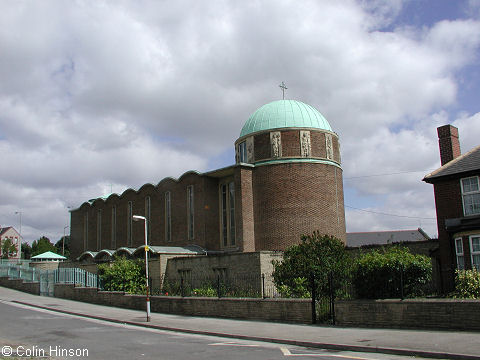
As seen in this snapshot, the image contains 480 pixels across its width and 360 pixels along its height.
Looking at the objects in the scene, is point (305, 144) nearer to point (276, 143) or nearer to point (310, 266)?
point (276, 143)

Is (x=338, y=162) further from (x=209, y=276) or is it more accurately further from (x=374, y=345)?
(x=374, y=345)

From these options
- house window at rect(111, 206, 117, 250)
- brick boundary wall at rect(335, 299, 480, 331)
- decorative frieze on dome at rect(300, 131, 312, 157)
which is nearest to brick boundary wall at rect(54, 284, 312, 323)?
brick boundary wall at rect(335, 299, 480, 331)

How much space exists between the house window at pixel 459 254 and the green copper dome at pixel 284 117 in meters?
17.3

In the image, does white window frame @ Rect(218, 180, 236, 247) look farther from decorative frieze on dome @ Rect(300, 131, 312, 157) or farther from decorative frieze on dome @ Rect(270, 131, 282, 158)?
decorative frieze on dome @ Rect(300, 131, 312, 157)

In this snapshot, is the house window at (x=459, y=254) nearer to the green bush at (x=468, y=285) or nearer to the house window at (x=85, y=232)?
the green bush at (x=468, y=285)

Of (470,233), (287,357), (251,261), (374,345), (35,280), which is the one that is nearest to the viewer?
(287,357)

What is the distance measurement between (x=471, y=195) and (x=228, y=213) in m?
19.1

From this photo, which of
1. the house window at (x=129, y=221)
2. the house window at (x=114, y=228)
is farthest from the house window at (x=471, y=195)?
the house window at (x=114, y=228)

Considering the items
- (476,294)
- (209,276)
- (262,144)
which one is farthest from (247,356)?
(262,144)

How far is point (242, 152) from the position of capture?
39188 mm

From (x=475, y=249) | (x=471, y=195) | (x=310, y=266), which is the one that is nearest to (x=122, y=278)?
(x=310, y=266)

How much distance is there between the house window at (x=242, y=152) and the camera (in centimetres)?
3871

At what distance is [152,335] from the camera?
16.1 m

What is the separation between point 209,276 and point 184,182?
1150cm
